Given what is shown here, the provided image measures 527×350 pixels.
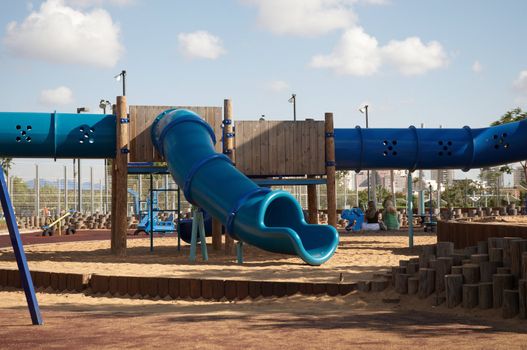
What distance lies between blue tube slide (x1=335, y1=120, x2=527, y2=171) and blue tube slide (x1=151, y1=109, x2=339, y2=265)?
3.86 metres

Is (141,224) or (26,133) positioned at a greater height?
(26,133)

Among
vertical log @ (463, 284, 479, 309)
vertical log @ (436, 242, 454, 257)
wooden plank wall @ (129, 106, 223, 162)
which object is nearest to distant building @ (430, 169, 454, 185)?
wooden plank wall @ (129, 106, 223, 162)

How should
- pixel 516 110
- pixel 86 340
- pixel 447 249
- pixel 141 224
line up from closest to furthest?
pixel 86 340 → pixel 447 249 → pixel 141 224 → pixel 516 110

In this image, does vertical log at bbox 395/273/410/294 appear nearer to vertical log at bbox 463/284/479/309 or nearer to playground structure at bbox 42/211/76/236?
vertical log at bbox 463/284/479/309

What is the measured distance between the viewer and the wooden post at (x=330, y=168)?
18.7m

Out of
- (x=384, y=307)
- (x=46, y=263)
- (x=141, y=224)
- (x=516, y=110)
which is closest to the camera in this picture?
(x=384, y=307)

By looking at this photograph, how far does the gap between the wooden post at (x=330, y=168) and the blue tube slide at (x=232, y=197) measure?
2.90 meters

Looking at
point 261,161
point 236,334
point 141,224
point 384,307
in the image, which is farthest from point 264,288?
point 141,224

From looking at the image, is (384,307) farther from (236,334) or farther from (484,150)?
(484,150)

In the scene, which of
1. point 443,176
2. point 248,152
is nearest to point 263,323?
point 248,152

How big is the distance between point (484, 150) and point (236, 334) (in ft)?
49.3

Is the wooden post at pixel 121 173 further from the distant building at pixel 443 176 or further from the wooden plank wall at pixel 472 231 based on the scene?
the distant building at pixel 443 176

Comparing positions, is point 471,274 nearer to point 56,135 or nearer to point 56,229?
point 56,135

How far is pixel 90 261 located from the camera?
16406 mm
